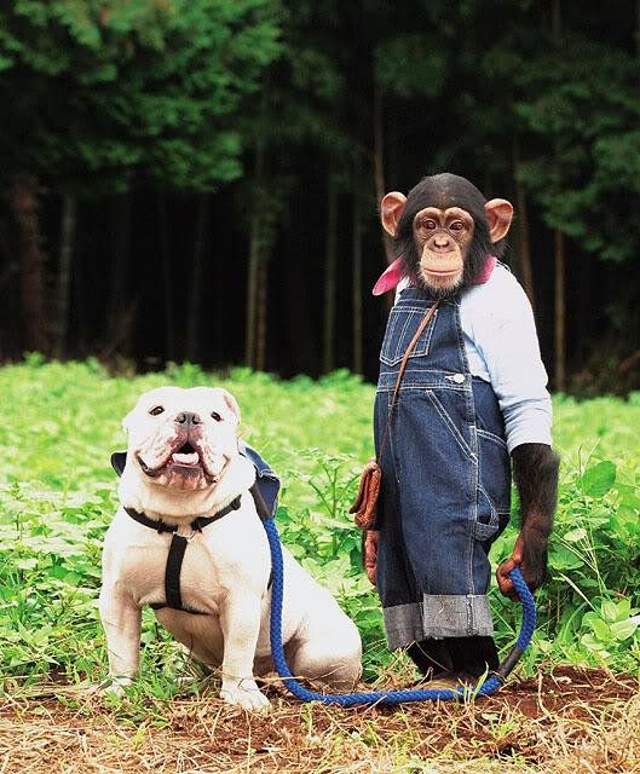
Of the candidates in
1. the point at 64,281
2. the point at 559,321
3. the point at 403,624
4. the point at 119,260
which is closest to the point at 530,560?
the point at 403,624

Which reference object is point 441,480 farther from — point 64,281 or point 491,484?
point 64,281

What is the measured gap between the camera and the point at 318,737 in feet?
10.9

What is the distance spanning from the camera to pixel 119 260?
19406mm

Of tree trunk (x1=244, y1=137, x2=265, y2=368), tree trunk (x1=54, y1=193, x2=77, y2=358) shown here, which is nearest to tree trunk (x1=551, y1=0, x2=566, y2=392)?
tree trunk (x1=244, y1=137, x2=265, y2=368)

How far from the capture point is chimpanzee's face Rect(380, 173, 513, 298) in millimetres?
3676

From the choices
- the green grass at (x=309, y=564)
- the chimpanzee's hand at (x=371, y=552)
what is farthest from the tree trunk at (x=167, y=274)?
the chimpanzee's hand at (x=371, y=552)

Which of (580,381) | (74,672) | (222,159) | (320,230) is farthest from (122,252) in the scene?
(74,672)

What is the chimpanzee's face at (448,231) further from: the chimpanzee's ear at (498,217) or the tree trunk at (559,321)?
the tree trunk at (559,321)

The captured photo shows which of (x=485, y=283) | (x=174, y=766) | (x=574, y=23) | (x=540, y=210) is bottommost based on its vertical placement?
(x=174, y=766)

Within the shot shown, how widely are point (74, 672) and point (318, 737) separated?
3.03 feet

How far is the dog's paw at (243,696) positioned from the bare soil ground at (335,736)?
0.04 meters

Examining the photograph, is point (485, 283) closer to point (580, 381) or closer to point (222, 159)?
point (222, 159)

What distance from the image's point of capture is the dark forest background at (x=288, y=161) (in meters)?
14.3

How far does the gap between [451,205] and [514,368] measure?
1.48ft
